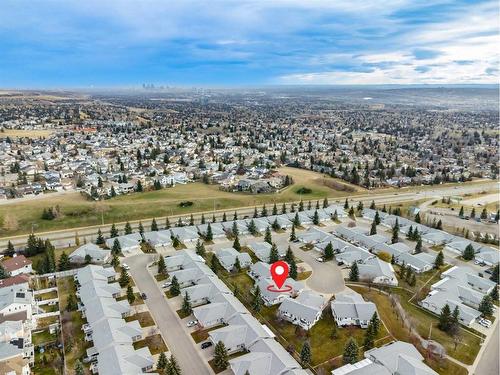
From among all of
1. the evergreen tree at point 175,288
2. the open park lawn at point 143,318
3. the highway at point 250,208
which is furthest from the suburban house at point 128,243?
the open park lawn at point 143,318

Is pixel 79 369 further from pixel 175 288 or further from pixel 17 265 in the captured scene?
pixel 17 265

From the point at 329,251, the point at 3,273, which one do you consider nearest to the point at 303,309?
the point at 329,251

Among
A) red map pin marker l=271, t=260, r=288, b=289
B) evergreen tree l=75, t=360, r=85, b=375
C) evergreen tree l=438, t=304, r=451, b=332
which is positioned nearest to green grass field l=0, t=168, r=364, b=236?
red map pin marker l=271, t=260, r=288, b=289

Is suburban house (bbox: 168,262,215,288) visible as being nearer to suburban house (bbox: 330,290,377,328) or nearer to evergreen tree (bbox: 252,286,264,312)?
evergreen tree (bbox: 252,286,264,312)

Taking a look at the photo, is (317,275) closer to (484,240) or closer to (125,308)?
(125,308)

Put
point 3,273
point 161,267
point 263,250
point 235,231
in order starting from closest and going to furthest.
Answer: point 3,273
point 161,267
point 263,250
point 235,231

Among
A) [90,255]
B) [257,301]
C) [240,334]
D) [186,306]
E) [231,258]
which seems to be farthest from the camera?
[90,255]

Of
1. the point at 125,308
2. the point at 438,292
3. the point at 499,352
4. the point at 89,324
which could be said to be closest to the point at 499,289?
the point at 438,292
